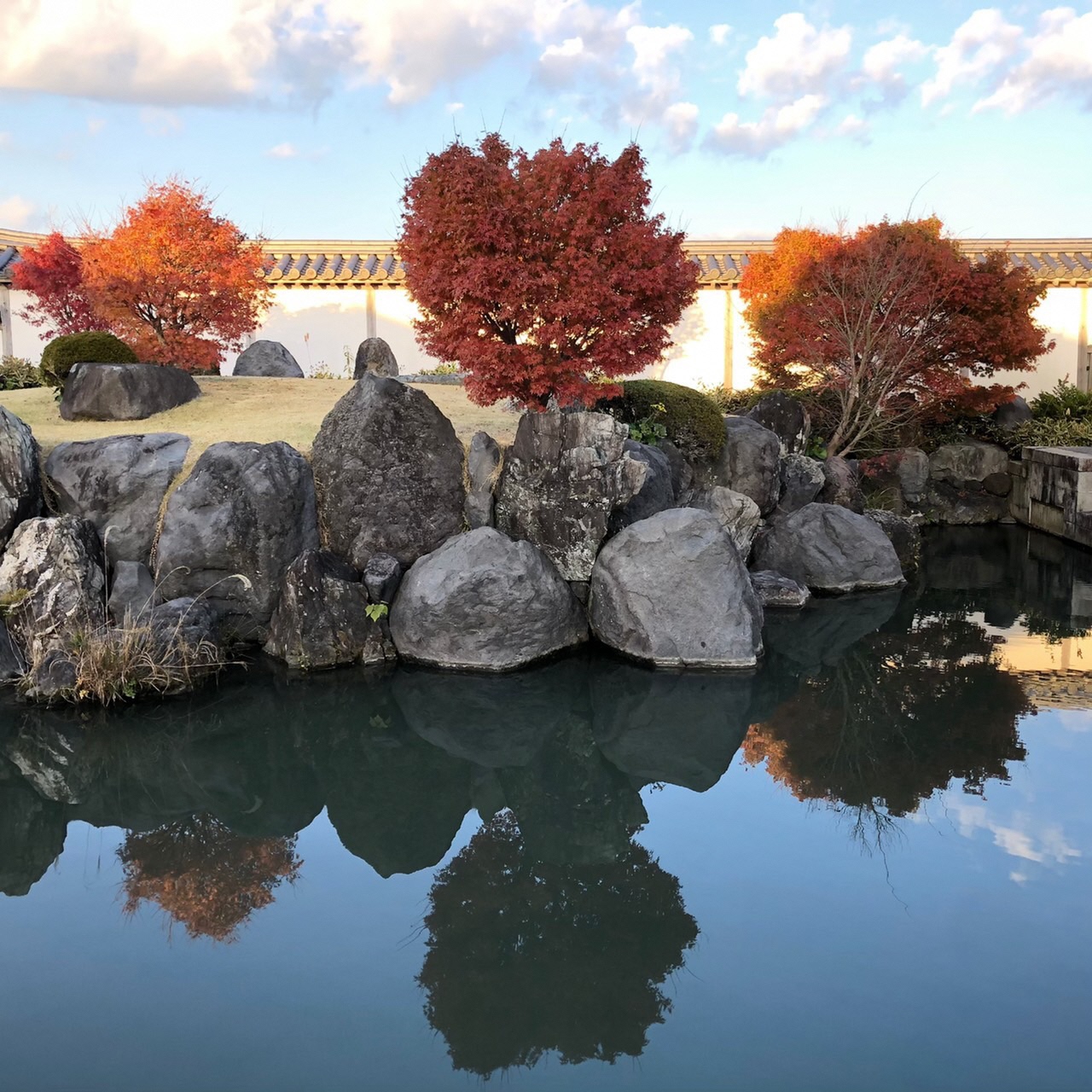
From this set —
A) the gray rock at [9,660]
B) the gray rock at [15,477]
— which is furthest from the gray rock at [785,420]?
the gray rock at [9,660]

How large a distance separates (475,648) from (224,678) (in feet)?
8.08

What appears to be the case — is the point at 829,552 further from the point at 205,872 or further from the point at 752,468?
the point at 205,872

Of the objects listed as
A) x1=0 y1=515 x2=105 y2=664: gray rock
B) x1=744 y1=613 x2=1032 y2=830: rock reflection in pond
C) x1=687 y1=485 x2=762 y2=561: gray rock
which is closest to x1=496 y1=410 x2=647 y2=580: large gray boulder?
x1=687 y1=485 x2=762 y2=561: gray rock

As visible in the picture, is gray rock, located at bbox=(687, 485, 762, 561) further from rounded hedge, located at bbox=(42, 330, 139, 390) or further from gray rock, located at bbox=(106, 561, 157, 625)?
→ rounded hedge, located at bbox=(42, 330, 139, 390)

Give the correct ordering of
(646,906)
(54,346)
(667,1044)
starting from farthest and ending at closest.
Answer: (54,346) < (646,906) < (667,1044)

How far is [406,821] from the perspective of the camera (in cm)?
694

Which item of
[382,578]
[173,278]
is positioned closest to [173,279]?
[173,278]

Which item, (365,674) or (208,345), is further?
(208,345)

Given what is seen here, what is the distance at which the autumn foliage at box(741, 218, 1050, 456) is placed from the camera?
17.3 meters

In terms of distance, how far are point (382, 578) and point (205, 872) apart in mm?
4721

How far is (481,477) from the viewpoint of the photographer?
38.2ft

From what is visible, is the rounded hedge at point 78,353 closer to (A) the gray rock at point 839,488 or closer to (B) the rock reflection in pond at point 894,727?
(B) the rock reflection in pond at point 894,727

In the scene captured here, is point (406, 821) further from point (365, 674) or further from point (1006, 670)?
point (1006, 670)

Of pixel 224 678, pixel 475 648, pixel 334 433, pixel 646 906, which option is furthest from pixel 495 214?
pixel 646 906
